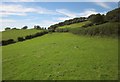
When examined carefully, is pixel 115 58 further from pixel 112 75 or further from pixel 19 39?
pixel 19 39

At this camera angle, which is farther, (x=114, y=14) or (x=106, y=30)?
(x=114, y=14)

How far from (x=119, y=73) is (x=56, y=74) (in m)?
5.07

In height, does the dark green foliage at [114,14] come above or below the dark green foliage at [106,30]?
above

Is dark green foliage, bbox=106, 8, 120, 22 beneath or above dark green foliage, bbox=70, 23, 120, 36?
above

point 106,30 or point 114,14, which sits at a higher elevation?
point 114,14

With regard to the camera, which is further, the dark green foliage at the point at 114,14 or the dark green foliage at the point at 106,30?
the dark green foliage at the point at 114,14

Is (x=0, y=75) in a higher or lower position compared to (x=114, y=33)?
lower

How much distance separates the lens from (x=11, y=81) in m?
14.3

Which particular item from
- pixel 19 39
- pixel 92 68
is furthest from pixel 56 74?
pixel 19 39

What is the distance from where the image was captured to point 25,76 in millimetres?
14961

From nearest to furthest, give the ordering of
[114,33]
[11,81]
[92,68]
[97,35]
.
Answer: [11,81]
[92,68]
[114,33]
[97,35]

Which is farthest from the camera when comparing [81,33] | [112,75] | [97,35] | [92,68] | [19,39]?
[19,39]

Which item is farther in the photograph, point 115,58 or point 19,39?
point 19,39

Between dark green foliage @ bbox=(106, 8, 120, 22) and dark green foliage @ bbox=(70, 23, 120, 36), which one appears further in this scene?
dark green foliage @ bbox=(106, 8, 120, 22)
